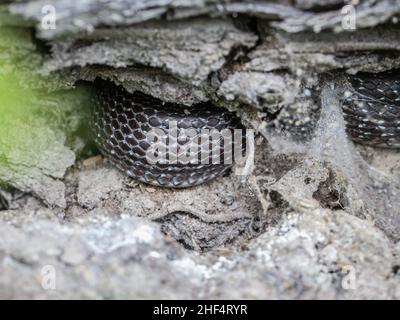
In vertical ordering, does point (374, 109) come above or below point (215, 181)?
above

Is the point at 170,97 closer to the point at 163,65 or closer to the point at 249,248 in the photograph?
the point at 163,65

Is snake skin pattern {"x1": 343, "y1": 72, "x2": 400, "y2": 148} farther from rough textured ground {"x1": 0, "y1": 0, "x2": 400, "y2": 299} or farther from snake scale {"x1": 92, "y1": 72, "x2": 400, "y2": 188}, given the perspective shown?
rough textured ground {"x1": 0, "y1": 0, "x2": 400, "y2": 299}

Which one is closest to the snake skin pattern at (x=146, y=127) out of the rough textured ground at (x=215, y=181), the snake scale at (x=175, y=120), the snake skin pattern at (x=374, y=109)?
the snake scale at (x=175, y=120)

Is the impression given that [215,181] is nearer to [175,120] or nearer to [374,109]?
[175,120]

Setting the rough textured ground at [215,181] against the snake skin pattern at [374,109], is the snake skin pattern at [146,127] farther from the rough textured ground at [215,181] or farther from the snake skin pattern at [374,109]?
the snake skin pattern at [374,109]

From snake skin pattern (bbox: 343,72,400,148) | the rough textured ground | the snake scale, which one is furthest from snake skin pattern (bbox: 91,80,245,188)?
snake skin pattern (bbox: 343,72,400,148)

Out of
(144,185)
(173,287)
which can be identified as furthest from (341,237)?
(144,185)

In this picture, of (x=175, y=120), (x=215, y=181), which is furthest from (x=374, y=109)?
(x=175, y=120)

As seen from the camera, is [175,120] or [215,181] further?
[215,181]
